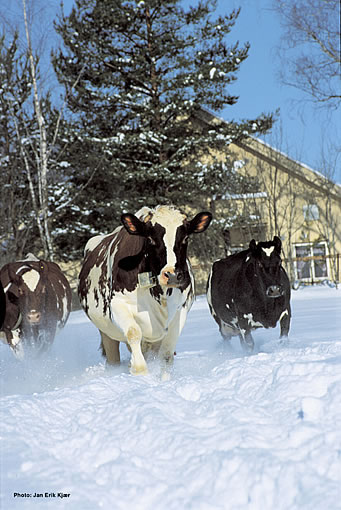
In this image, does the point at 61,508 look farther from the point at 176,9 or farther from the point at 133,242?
the point at 176,9

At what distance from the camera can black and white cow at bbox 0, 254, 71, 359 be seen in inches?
294

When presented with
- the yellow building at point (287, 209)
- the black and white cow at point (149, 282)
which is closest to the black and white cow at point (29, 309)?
the black and white cow at point (149, 282)

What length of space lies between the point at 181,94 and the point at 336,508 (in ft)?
70.1

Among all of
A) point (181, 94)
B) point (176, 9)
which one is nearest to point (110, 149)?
point (181, 94)

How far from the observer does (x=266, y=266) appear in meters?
6.53

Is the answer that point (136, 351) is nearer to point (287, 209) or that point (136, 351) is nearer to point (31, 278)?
point (31, 278)

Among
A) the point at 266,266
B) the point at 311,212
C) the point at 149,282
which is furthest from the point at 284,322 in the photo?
the point at 311,212

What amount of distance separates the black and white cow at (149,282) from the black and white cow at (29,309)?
6.16 ft

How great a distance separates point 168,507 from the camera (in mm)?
2436

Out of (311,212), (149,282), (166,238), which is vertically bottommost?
(149,282)

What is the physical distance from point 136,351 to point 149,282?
620 millimetres

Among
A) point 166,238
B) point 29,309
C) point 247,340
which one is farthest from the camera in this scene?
point 29,309

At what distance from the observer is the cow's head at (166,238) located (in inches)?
191

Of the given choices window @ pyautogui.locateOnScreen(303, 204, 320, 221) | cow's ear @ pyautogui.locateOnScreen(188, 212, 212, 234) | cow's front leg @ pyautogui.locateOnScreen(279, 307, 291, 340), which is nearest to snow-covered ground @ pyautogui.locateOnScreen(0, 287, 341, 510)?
cow's ear @ pyautogui.locateOnScreen(188, 212, 212, 234)
